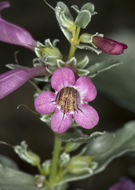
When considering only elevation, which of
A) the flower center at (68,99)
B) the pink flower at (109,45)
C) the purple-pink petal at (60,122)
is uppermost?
the pink flower at (109,45)

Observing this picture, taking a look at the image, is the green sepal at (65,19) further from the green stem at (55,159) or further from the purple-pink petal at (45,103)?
the green stem at (55,159)

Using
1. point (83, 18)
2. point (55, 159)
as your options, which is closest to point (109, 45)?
point (83, 18)

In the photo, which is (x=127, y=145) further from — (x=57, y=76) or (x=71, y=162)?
(x=57, y=76)

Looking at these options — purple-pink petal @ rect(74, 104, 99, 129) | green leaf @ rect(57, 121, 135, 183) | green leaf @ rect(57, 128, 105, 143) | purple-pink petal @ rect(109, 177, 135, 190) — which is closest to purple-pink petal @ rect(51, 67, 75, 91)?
purple-pink petal @ rect(74, 104, 99, 129)

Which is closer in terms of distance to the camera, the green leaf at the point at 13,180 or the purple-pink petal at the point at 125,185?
the green leaf at the point at 13,180

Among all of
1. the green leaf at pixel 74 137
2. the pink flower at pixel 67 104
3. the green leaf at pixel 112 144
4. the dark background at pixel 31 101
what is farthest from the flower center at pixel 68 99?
the dark background at pixel 31 101

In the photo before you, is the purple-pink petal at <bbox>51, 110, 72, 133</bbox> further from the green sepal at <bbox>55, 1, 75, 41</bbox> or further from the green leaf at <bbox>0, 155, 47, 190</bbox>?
the green leaf at <bbox>0, 155, 47, 190</bbox>

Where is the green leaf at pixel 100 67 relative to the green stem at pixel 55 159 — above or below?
above
